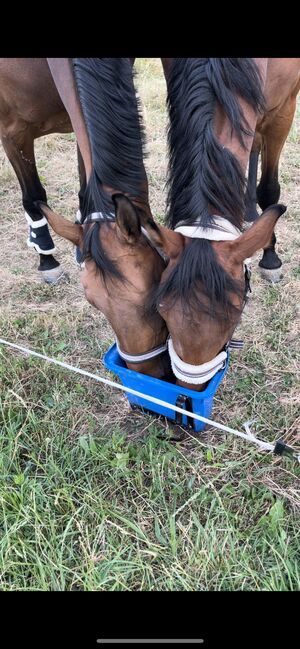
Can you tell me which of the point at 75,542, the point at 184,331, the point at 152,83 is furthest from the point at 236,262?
the point at 152,83

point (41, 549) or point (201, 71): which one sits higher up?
point (201, 71)

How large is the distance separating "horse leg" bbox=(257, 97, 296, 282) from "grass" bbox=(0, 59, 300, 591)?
17 cm

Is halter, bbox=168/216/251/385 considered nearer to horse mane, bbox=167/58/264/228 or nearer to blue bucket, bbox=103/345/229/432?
horse mane, bbox=167/58/264/228

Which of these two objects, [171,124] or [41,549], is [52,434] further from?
[171,124]

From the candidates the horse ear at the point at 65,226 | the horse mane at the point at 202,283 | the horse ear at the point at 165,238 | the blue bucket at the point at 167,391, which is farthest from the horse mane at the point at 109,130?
the blue bucket at the point at 167,391

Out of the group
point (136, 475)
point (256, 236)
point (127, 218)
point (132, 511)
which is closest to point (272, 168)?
point (256, 236)

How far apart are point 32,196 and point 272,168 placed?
78.0 inches

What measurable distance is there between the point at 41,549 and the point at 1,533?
0.87 feet

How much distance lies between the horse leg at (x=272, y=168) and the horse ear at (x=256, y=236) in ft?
4.48

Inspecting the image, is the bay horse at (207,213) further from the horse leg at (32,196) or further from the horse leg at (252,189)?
the horse leg at (32,196)

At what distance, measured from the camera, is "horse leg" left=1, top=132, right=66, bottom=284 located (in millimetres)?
3711

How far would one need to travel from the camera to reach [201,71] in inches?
85.4

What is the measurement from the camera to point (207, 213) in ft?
6.47

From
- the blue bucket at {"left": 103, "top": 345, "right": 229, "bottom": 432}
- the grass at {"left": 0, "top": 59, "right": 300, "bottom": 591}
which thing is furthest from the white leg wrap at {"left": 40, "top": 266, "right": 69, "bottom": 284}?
the blue bucket at {"left": 103, "top": 345, "right": 229, "bottom": 432}
